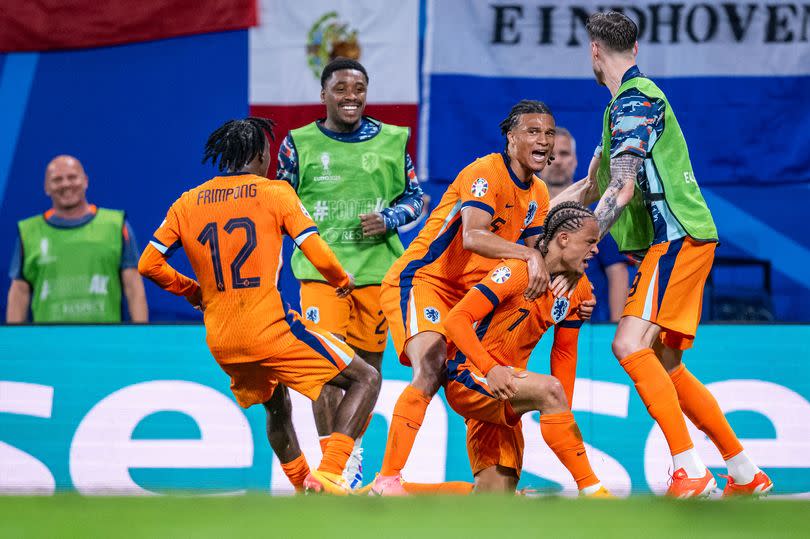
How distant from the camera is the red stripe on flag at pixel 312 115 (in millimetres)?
8523

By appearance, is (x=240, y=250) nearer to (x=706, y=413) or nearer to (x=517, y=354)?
(x=517, y=354)

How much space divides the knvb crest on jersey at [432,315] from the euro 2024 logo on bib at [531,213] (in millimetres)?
612

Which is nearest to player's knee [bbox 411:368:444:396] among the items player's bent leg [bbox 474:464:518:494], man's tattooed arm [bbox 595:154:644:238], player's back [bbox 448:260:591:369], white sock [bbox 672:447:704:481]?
player's back [bbox 448:260:591:369]

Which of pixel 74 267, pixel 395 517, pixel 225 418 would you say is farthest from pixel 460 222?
pixel 74 267

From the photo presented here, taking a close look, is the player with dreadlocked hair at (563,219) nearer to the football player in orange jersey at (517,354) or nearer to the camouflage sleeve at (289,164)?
the football player in orange jersey at (517,354)

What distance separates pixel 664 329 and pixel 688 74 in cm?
369

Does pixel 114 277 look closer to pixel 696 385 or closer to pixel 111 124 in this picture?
pixel 111 124

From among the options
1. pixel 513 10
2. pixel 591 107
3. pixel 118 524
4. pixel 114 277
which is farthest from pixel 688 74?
pixel 118 524

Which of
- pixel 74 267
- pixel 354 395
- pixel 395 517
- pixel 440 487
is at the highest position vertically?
pixel 74 267

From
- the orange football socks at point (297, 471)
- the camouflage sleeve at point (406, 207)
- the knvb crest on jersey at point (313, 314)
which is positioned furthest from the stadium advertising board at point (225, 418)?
the camouflage sleeve at point (406, 207)

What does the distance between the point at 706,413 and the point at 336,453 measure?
5.45 ft

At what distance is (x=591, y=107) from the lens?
851cm

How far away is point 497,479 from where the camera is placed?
5.39 meters

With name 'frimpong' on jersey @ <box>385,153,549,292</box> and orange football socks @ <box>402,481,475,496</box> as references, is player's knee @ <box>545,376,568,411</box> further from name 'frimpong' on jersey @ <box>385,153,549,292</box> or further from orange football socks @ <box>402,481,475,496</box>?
orange football socks @ <box>402,481,475,496</box>
